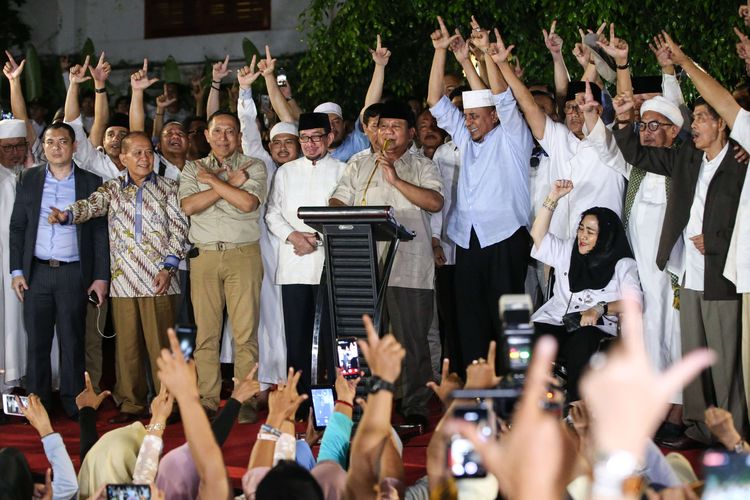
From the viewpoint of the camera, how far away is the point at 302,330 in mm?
6090

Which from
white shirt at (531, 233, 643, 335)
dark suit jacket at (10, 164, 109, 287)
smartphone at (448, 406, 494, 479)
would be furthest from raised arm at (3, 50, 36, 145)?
smartphone at (448, 406, 494, 479)

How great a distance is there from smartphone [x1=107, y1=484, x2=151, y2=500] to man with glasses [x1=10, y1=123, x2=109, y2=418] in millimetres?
3024

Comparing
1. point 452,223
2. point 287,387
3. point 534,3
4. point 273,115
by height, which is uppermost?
point 534,3

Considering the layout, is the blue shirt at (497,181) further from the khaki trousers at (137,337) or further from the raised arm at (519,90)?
the khaki trousers at (137,337)

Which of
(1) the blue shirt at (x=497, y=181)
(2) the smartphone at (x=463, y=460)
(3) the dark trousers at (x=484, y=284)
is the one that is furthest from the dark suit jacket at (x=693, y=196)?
(2) the smartphone at (x=463, y=460)

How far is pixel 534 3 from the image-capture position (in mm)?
→ 8438

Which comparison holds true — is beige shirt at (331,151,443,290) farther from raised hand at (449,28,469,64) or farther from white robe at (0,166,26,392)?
white robe at (0,166,26,392)

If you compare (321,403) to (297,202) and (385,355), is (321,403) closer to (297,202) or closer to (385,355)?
(297,202)

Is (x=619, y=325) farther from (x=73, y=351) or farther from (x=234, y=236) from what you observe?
(x=73, y=351)

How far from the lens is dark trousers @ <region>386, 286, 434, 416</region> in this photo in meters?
5.76

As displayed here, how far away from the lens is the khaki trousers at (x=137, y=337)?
6.24m

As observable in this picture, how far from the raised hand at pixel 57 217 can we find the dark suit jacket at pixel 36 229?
0.45ft

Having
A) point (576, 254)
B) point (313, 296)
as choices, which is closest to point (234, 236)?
point (313, 296)

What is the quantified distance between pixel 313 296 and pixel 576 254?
151cm
